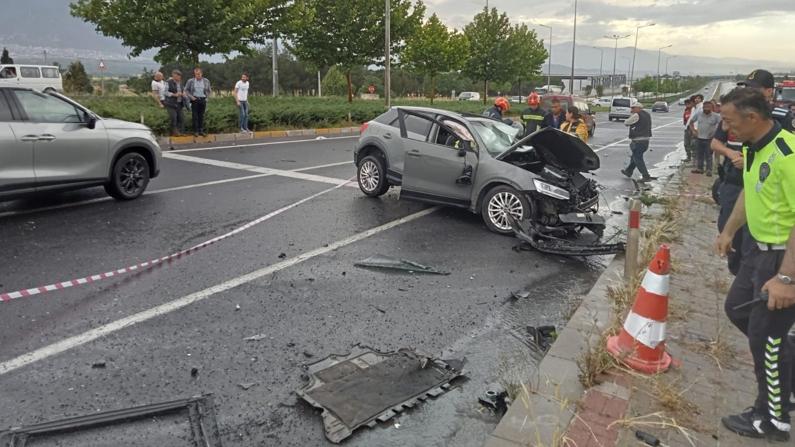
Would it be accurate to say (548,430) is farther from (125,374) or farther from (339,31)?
(339,31)

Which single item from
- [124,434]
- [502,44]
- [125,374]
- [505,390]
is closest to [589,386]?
[505,390]

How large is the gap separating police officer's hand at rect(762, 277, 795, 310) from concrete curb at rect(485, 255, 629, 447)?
1.06m

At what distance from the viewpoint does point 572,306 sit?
17.4 ft

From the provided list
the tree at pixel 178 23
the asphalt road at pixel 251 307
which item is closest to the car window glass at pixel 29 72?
the tree at pixel 178 23

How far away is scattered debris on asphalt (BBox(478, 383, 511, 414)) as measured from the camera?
3.55 meters

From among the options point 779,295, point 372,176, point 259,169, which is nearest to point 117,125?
point 259,169

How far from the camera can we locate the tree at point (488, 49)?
1695 inches

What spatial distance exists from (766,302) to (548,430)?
1290 mm

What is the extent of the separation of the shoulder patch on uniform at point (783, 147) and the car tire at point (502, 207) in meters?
4.50

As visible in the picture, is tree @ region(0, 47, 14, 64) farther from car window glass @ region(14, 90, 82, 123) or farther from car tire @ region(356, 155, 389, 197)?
car tire @ region(356, 155, 389, 197)

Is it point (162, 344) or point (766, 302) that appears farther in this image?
point (162, 344)

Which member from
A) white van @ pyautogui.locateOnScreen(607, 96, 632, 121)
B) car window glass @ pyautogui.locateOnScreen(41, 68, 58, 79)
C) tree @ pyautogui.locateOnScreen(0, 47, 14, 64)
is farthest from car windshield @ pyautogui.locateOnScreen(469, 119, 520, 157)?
tree @ pyautogui.locateOnScreen(0, 47, 14, 64)

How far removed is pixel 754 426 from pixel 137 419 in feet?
11.0

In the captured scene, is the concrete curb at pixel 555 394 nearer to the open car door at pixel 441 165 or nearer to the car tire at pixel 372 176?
the open car door at pixel 441 165
